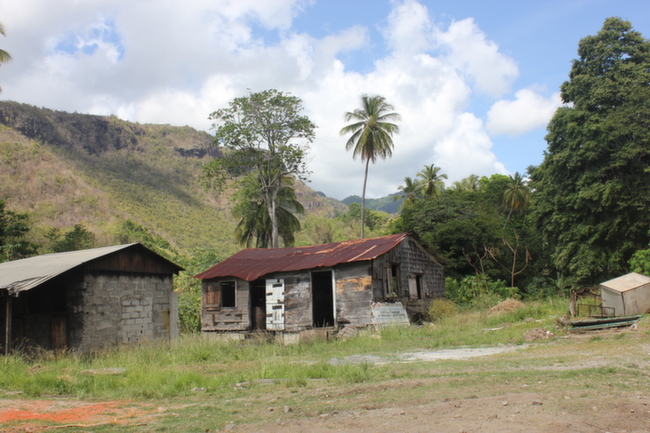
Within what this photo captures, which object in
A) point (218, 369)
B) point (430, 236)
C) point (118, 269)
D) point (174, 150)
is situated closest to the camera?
point (218, 369)

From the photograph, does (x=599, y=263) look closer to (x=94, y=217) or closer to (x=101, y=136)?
(x=94, y=217)

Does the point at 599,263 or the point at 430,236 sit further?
the point at 430,236

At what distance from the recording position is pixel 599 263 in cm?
2578

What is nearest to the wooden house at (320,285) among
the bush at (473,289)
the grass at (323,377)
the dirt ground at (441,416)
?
the bush at (473,289)

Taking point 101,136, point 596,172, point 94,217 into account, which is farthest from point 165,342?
point 101,136

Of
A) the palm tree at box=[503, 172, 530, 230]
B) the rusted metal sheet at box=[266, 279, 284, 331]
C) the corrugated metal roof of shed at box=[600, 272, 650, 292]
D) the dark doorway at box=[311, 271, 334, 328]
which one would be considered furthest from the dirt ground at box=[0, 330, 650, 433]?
the palm tree at box=[503, 172, 530, 230]

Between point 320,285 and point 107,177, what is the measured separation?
2143 inches

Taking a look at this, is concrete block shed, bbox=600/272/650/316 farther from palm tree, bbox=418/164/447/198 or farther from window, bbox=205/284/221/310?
palm tree, bbox=418/164/447/198

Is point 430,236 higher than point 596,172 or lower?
lower

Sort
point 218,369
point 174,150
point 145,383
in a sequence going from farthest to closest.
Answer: point 174,150 → point 218,369 → point 145,383

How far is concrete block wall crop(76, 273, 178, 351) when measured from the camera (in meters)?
15.6

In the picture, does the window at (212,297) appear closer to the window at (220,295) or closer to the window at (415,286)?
the window at (220,295)

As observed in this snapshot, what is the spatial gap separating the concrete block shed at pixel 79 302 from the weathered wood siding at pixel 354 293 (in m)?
7.13

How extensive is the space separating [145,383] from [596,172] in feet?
80.3
